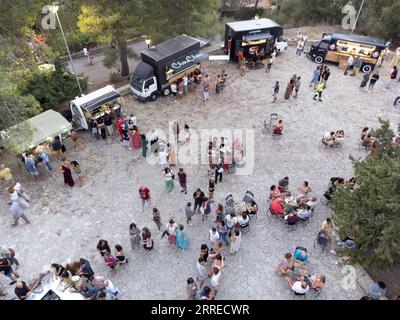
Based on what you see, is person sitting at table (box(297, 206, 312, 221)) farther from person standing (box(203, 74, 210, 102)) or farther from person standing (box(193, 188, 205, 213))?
person standing (box(203, 74, 210, 102))

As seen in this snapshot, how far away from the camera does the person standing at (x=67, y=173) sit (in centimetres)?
1311

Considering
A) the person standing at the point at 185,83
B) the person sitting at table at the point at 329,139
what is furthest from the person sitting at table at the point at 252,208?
the person standing at the point at 185,83

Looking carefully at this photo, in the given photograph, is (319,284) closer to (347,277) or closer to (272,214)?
(347,277)

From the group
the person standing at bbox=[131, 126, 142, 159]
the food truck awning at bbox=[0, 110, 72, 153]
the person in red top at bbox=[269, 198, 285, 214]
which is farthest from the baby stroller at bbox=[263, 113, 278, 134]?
the food truck awning at bbox=[0, 110, 72, 153]

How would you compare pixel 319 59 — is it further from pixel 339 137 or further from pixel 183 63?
pixel 183 63

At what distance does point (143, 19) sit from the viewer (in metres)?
19.2

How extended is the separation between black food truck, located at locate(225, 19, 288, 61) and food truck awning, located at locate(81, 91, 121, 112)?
9.06 meters

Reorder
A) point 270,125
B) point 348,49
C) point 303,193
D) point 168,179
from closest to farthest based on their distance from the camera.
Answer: point 303,193 < point 168,179 < point 270,125 < point 348,49

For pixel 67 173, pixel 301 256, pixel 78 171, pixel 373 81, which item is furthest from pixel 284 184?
pixel 373 81

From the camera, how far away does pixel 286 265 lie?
1027 centimetres

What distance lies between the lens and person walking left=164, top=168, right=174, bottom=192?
1285 centimetres

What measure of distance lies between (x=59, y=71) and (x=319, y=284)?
665 inches

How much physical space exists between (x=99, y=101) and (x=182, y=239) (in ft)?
28.5

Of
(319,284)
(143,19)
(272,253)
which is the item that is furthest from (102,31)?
(319,284)
